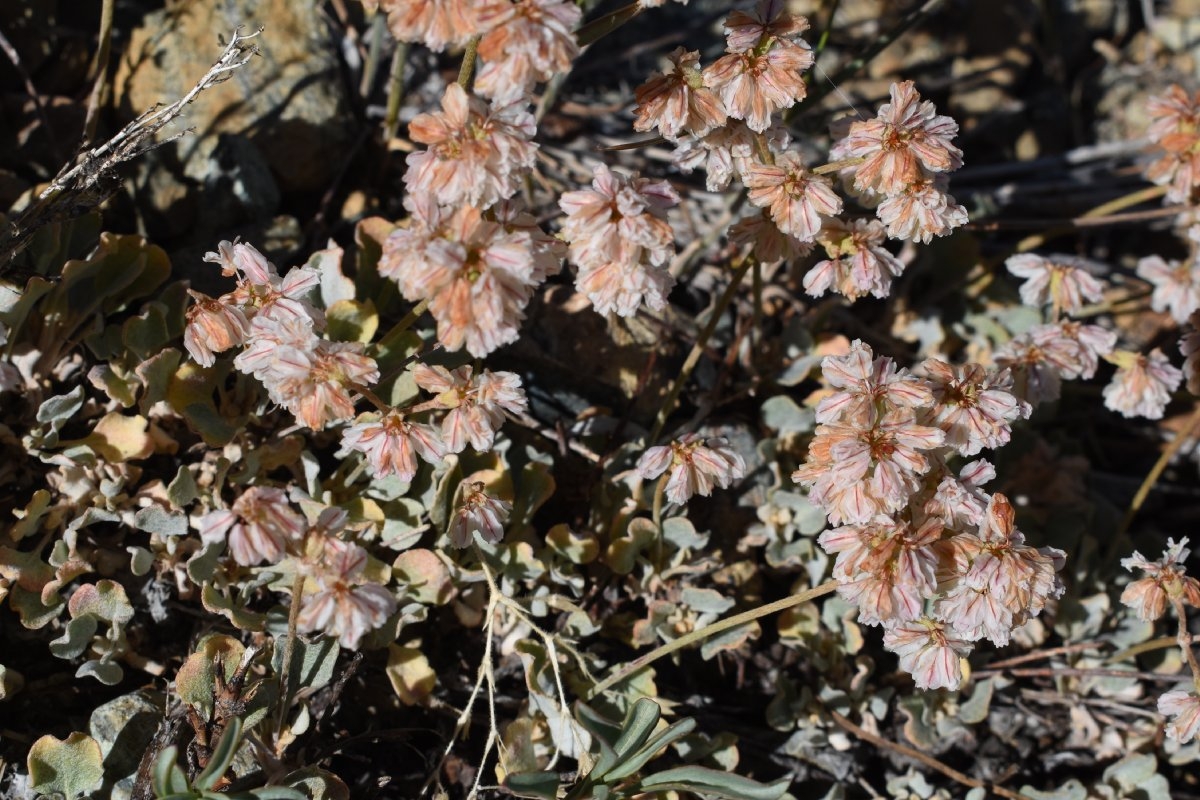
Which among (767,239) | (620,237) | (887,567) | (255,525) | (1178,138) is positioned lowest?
(887,567)

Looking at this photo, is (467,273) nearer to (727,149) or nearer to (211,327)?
(211,327)

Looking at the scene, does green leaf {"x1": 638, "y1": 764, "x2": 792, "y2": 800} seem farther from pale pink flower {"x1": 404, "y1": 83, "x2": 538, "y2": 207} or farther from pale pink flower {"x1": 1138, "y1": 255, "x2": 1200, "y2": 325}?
pale pink flower {"x1": 1138, "y1": 255, "x2": 1200, "y2": 325}

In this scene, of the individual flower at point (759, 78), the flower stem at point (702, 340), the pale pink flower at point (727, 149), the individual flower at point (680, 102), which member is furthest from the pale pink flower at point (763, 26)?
the flower stem at point (702, 340)

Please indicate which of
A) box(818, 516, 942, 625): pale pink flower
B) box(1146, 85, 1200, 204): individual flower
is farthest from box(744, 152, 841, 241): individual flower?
box(1146, 85, 1200, 204): individual flower

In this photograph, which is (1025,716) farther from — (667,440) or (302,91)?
(302,91)

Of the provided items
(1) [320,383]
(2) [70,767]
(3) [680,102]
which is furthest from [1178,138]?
(2) [70,767]
